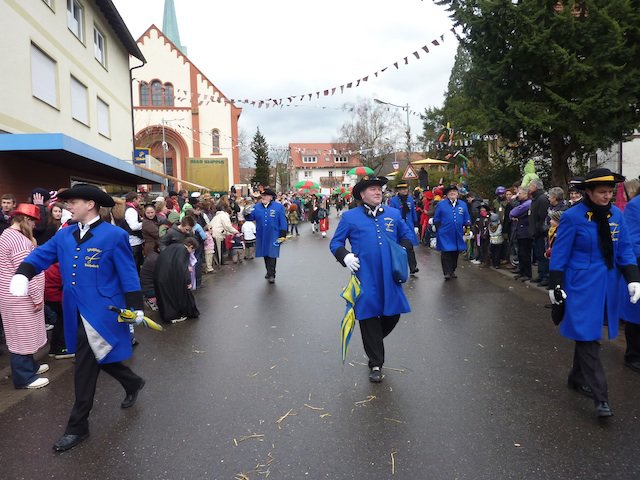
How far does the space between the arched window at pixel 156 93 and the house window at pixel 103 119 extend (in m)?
25.3

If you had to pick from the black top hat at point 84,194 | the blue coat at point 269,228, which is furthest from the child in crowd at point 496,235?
the black top hat at point 84,194

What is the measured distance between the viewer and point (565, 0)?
11.7 m

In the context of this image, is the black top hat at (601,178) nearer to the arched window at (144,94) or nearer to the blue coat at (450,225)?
the blue coat at (450,225)

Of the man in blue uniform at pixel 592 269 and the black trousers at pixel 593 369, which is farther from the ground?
the man in blue uniform at pixel 592 269

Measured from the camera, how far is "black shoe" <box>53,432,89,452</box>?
3439 mm

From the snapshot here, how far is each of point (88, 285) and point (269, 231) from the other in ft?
22.4

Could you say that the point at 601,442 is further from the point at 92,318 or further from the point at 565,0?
the point at 565,0

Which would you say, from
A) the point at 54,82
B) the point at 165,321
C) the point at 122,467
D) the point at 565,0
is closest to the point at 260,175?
the point at 54,82

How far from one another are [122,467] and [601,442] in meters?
3.20

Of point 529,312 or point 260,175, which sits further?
point 260,175

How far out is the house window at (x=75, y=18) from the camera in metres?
15.9

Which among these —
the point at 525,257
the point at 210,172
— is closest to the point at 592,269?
the point at 525,257

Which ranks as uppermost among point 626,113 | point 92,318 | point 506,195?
point 626,113

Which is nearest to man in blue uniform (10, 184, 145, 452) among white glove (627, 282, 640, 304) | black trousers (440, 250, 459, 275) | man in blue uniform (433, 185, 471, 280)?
white glove (627, 282, 640, 304)
